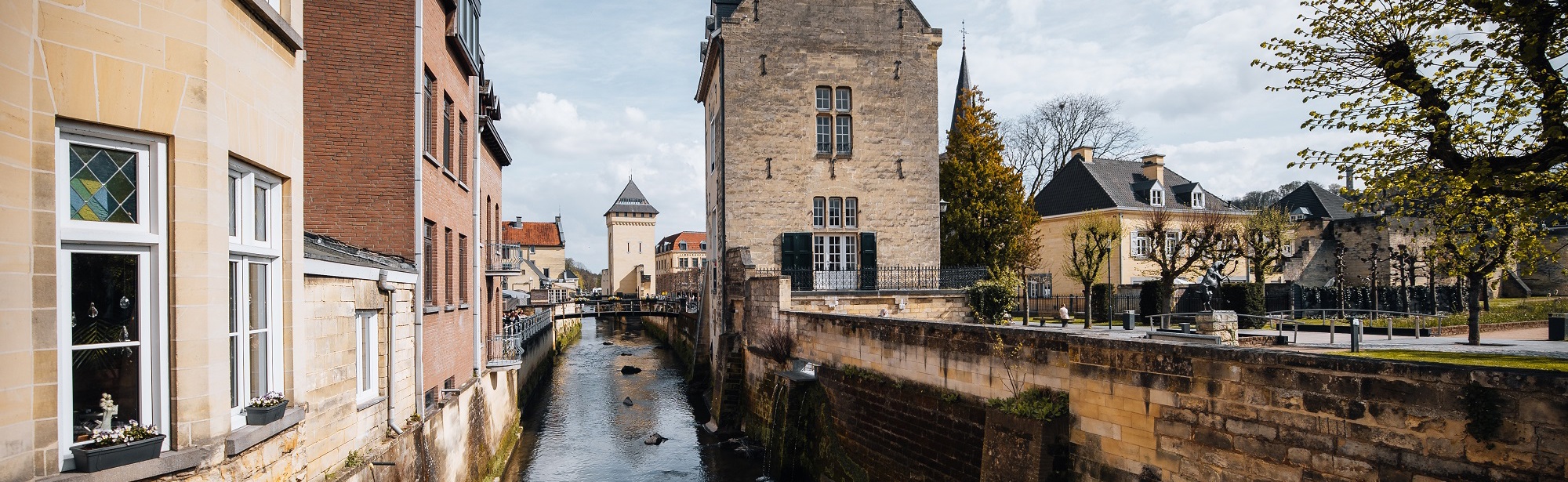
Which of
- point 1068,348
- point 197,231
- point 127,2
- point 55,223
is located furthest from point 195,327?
point 1068,348

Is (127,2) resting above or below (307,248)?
above

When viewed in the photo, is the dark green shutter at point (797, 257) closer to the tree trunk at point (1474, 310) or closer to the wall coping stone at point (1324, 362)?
the wall coping stone at point (1324, 362)

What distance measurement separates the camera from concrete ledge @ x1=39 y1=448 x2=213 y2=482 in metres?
4.45

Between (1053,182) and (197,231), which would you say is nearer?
(197,231)

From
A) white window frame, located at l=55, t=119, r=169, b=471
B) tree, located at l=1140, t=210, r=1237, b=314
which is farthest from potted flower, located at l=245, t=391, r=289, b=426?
tree, located at l=1140, t=210, r=1237, b=314

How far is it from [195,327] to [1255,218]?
32886 millimetres

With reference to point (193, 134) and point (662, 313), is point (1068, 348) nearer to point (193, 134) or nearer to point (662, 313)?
point (193, 134)

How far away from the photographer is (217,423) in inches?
208

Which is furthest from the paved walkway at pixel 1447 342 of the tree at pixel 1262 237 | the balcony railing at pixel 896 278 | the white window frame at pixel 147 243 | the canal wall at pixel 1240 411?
the white window frame at pixel 147 243

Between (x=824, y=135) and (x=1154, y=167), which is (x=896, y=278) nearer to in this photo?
(x=824, y=135)

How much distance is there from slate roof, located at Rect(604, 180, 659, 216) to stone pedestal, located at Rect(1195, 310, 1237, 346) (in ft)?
277

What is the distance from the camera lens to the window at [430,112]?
12.0 metres

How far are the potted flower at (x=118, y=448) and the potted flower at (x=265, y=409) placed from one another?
1.05 m

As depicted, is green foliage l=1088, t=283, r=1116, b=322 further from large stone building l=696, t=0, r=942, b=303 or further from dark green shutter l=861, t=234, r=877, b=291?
dark green shutter l=861, t=234, r=877, b=291
